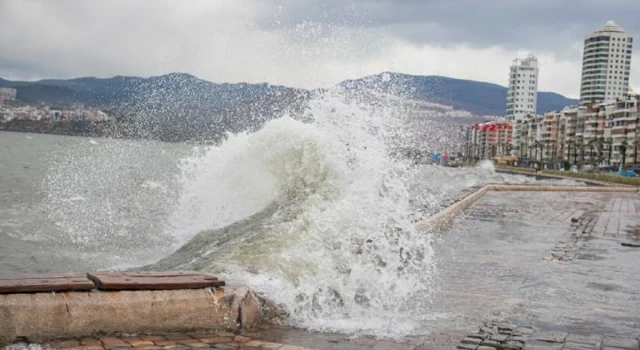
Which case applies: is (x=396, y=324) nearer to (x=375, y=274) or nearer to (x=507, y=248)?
(x=375, y=274)

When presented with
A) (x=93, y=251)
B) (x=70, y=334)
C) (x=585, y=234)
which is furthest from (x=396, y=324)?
(x=585, y=234)

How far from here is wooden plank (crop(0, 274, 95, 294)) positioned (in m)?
4.62

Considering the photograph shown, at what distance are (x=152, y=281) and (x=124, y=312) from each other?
35cm

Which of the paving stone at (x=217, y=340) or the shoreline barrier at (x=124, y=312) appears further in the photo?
the paving stone at (x=217, y=340)

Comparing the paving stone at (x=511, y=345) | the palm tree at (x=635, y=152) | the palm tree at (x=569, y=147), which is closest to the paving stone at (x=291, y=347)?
the paving stone at (x=511, y=345)

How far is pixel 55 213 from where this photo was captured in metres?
19.6

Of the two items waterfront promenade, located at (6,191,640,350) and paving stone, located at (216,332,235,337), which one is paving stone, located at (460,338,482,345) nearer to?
waterfront promenade, located at (6,191,640,350)

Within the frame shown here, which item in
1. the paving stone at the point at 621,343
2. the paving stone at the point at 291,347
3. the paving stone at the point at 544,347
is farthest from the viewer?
the paving stone at the point at 621,343

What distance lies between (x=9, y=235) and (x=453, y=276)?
35.7ft

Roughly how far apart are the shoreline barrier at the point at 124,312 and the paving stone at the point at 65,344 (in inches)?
2.9

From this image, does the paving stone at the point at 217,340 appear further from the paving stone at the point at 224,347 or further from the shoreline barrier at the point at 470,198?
the shoreline barrier at the point at 470,198

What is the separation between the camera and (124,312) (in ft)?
16.2

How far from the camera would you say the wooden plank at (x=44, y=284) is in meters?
4.62

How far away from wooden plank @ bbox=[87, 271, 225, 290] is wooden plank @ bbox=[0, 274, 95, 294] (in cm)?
11
